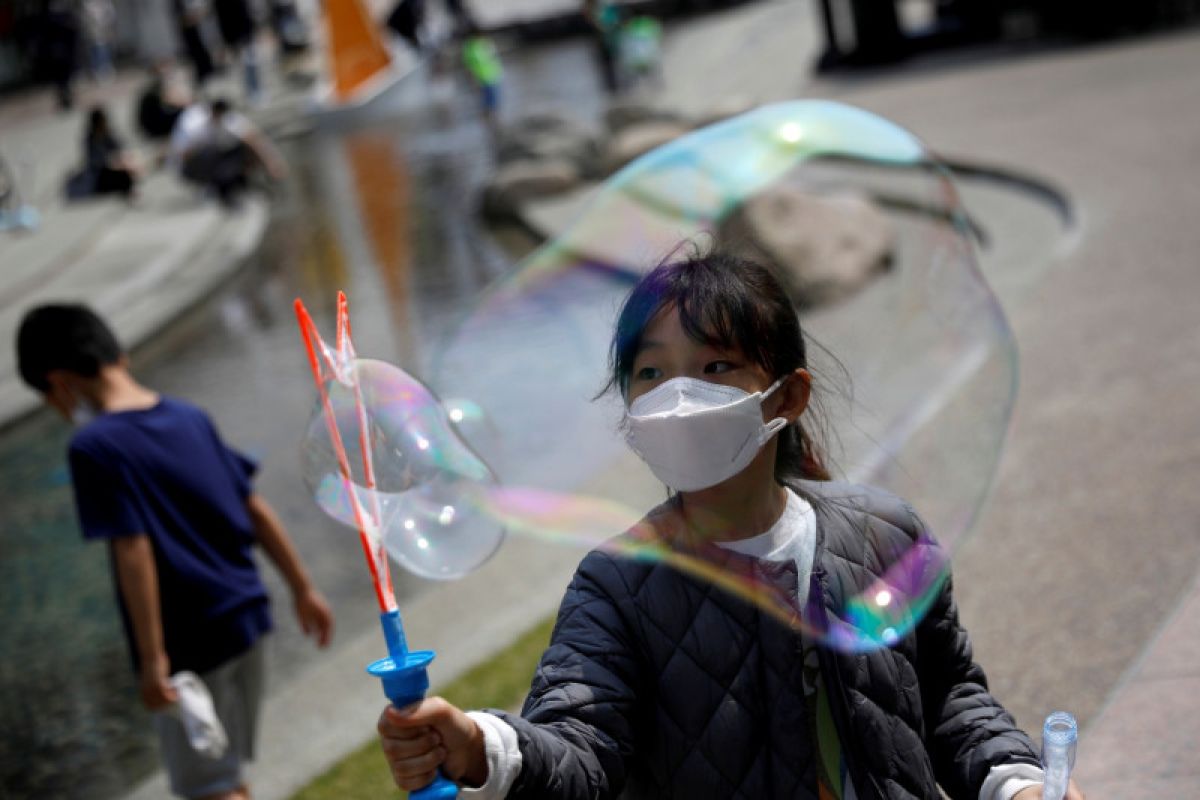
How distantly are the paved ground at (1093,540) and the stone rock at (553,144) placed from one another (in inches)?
164

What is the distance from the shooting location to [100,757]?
203 inches

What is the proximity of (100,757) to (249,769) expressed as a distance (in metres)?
0.73

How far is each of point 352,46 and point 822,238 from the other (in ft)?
52.5

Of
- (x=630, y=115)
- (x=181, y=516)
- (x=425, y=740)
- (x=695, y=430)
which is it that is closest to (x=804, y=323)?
(x=181, y=516)

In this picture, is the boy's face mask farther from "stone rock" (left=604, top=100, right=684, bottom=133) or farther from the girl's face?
"stone rock" (left=604, top=100, right=684, bottom=133)

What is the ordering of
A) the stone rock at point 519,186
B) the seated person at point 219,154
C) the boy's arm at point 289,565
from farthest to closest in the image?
the seated person at point 219,154, the stone rock at point 519,186, the boy's arm at point 289,565

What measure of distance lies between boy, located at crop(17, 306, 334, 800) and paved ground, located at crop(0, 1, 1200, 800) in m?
0.72

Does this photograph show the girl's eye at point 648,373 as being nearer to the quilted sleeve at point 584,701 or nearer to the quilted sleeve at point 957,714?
the quilted sleeve at point 584,701

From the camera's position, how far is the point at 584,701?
209 centimetres

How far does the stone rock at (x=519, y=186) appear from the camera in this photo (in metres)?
13.9

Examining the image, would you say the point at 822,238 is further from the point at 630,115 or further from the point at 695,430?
the point at 695,430

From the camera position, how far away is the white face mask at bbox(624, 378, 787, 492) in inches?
81.1

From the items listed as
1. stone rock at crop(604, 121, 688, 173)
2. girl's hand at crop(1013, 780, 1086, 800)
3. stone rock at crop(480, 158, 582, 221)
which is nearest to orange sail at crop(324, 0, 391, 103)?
stone rock at crop(604, 121, 688, 173)

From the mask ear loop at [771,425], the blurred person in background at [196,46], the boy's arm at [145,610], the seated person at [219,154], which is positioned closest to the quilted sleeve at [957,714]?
the mask ear loop at [771,425]
